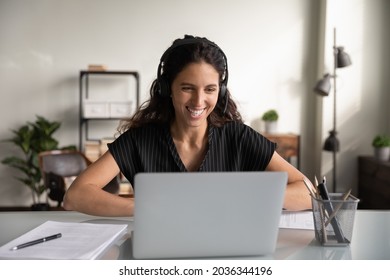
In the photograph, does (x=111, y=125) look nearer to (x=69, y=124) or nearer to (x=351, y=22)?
(x=69, y=124)

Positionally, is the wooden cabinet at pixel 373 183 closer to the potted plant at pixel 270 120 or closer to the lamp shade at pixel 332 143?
the lamp shade at pixel 332 143

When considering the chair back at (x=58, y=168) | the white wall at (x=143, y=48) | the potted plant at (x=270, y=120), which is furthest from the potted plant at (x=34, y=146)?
the potted plant at (x=270, y=120)

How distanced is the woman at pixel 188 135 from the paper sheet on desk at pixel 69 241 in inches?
7.4

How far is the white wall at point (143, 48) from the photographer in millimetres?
3869

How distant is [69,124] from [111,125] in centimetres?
36

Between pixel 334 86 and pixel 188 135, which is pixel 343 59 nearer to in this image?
pixel 334 86

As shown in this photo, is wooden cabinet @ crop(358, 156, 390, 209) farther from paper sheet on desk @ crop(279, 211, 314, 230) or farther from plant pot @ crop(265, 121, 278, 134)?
paper sheet on desk @ crop(279, 211, 314, 230)

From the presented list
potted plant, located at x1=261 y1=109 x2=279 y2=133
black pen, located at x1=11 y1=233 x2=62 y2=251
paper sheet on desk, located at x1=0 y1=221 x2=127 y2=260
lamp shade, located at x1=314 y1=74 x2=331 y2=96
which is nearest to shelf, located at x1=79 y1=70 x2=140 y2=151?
potted plant, located at x1=261 y1=109 x2=279 y2=133

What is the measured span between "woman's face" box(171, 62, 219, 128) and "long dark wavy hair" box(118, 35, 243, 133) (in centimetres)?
2

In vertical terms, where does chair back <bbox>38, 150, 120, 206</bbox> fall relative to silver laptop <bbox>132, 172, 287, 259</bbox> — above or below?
below

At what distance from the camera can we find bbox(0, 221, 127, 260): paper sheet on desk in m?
0.76

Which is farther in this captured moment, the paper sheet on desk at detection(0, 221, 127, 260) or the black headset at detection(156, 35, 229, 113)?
the black headset at detection(156, 35, 229, 113)

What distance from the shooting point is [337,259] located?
784 mm

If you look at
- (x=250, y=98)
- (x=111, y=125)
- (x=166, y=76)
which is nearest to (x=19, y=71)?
(x=111, y=125)
